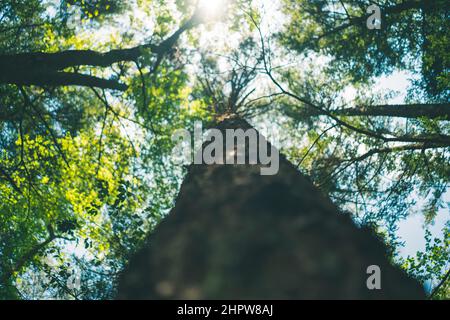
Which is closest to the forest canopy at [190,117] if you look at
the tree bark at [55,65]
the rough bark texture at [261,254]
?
the tree bark at [55,65]

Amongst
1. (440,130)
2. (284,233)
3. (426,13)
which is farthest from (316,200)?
(426,13)

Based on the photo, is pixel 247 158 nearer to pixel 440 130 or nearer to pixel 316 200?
pixel 316 200

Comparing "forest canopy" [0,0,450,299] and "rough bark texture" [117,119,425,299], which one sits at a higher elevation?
"forest canopy" [0,0,450,299]

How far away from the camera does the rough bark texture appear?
4.63ft

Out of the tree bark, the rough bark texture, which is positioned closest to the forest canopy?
the tree bark

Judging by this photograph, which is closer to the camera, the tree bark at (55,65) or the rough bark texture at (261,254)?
the rough bark texture at (261,254)

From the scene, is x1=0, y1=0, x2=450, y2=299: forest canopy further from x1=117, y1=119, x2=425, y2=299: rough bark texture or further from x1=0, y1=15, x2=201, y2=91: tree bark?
x1=117, y1=119, x2=425, y2=299: rough bark texture

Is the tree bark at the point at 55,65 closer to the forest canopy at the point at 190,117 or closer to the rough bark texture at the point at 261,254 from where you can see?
the forest canopy at the point at 190,117

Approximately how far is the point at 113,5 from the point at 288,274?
11.4 meters

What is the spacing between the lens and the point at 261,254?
154 cm

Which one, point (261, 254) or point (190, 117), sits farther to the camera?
point (190, 117)

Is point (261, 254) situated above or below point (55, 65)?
below

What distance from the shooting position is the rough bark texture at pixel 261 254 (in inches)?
55.6

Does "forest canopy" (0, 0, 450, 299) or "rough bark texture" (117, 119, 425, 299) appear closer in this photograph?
"rough bark texture" (117, 119, 425, 299)
